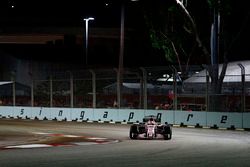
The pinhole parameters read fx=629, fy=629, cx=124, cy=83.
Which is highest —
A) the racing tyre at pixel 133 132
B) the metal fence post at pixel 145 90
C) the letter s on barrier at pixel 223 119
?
the metal fence post at pixel 145 90

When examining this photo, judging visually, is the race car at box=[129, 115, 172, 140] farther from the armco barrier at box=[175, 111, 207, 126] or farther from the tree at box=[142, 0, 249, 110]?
the tree at box=[142, 0, 249, 110]

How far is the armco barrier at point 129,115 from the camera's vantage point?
1204 inches

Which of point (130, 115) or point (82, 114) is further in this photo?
point (82, 114)

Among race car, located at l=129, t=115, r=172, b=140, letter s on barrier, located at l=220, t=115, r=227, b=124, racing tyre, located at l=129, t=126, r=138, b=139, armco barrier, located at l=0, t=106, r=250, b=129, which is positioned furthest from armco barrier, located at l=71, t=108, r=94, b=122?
race car, located at l=129, t=115, r=172, b=140

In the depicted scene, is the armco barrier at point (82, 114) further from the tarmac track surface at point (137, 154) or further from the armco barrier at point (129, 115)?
the tarmac track surface at point (137, 154)

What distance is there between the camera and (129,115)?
35781mm

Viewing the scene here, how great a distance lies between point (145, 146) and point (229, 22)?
90.1 ft

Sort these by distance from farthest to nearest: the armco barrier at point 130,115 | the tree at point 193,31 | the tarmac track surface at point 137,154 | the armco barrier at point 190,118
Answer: the armco barrier at point 130,115
the tree at point 193,31
the armco barrier at point 190,118
the tarmac track surface at point 137,154

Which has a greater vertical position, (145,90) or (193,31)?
(193,31)

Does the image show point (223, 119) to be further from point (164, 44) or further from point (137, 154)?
point (137, 154)

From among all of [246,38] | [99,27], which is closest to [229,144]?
[246,38]

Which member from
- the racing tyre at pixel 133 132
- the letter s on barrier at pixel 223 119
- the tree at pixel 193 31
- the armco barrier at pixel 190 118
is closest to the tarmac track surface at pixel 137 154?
the racing tyre at pixel 133 132

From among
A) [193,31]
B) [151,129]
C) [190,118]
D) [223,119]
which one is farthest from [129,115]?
[151,129]

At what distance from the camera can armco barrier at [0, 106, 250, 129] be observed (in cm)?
3058
